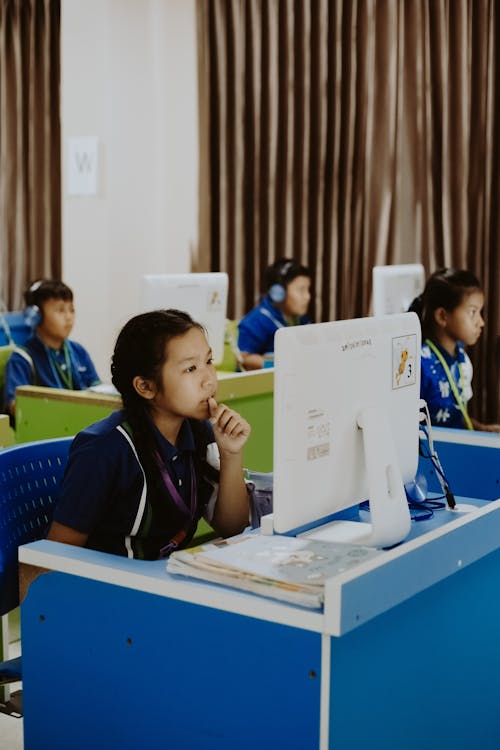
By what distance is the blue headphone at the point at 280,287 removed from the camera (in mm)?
4930

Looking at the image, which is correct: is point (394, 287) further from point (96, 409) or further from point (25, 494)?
point (25, 494)

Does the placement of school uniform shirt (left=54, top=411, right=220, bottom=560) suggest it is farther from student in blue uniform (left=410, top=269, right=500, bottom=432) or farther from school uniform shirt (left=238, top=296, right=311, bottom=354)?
school uniform shirt (left=238, top=296, right=311, bottom=354)

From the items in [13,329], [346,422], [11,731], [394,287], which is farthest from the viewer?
[13,329]

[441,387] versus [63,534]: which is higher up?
[441,387]

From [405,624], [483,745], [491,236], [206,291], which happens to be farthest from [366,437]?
[491,236]

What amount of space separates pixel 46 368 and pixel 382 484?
2595 mm

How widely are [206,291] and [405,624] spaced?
2.01m

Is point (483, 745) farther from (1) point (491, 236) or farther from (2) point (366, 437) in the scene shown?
(1) point (491, 236)

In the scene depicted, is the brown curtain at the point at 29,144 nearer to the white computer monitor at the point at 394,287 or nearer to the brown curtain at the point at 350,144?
the brown curtain at the point at 350,144

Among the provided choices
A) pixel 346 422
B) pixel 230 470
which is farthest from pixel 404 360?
pixel 230 470

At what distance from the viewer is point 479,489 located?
9.28ft

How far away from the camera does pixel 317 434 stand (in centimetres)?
160

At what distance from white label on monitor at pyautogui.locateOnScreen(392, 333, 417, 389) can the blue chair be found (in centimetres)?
77

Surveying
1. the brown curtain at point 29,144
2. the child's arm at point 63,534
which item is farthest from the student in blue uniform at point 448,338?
the brown curtain at point 29,144
